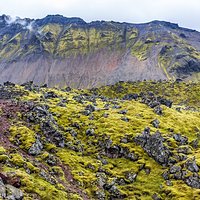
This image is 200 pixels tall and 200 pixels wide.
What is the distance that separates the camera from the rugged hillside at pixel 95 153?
224 feet

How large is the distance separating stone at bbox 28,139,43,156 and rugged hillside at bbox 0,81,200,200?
0.23m

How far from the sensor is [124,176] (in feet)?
274

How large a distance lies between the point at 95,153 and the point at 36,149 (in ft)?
55.4

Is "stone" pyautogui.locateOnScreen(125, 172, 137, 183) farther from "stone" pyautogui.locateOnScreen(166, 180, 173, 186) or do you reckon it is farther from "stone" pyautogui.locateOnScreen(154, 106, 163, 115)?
"stone" pyautogui.locateOnScreen(154, 106, 163, 115)

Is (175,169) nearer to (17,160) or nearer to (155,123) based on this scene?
(155,123)

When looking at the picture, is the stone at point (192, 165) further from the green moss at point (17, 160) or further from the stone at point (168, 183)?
→ the green moss at point (17, 160)

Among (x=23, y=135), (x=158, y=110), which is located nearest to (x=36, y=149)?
(x=23, y=135)

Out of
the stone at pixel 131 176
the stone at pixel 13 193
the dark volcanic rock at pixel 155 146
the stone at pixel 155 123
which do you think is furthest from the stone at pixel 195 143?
the stone at pixel 13 193

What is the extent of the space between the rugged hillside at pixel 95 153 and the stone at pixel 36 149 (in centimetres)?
23

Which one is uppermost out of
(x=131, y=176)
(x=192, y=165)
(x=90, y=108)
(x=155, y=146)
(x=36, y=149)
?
(x=192, y=165)

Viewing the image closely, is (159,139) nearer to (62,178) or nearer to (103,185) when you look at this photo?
(103,185)

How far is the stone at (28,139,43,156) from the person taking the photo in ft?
266

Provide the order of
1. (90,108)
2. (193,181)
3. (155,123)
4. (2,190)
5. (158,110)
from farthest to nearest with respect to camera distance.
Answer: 1. (158,110)
2. (90,108)
3. (155,123)
4. (193,181)
5. (2,190)

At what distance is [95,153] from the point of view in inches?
3627
